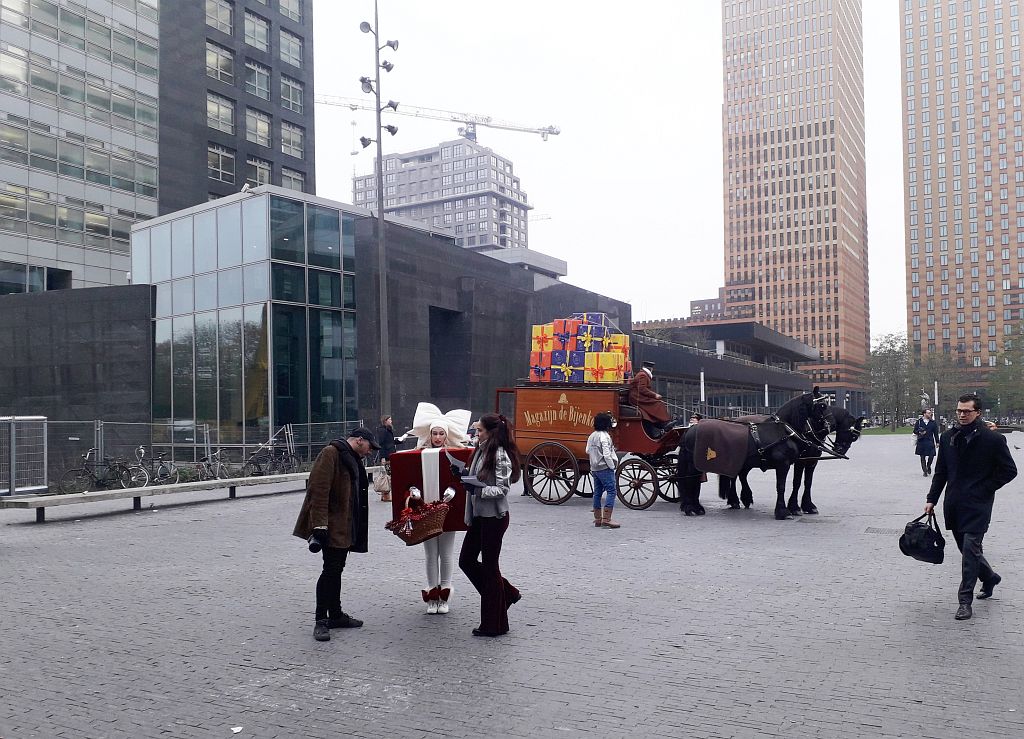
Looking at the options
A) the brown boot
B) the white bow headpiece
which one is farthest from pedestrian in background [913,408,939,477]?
the white bow headpiece

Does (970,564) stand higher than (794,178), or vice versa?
(794,178)

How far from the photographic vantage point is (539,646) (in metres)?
6.31

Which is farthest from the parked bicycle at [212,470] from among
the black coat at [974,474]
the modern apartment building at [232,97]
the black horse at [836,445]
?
the modern apartment building at [232,97]

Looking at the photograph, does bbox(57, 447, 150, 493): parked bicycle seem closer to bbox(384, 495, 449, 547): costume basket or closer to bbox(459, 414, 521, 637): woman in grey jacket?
bbox(384, 495, 449, 547): costume basket

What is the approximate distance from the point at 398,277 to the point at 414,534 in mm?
24618

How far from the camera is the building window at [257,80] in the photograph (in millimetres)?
47188

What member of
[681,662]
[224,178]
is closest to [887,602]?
[681,662]

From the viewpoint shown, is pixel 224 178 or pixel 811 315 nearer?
pixel 224 178

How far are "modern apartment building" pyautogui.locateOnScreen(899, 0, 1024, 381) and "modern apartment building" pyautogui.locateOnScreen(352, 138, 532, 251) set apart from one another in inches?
3283

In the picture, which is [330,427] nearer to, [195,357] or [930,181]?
[195,357]

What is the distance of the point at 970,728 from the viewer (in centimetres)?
454

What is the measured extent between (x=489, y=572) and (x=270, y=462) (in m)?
20.8

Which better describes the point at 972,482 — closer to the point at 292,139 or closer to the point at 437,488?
the point at 437,488

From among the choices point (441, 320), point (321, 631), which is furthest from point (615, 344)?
point (441, 320)
